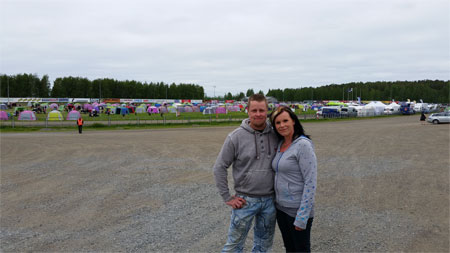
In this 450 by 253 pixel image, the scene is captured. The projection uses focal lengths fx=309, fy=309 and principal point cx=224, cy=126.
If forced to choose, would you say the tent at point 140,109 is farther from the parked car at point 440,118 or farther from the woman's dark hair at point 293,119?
the woman's dark hair at point 293,119

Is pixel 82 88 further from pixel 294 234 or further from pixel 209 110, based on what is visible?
pixel 294 234

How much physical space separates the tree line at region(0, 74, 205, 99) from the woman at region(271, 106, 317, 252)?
114415mm

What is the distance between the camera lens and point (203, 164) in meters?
11.3

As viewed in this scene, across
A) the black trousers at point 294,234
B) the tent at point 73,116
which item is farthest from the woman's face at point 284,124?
the tent at point 73,116

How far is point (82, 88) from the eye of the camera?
402 feet

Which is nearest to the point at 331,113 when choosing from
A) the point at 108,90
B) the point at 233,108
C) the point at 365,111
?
the point at 365,111

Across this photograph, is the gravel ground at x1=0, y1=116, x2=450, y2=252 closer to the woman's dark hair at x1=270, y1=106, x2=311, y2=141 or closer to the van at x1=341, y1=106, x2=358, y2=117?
A: the woman's dark hair at x1=270, y1=106, x2=311, y2=141

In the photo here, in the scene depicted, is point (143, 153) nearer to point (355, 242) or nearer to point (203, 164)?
point (203, 164)

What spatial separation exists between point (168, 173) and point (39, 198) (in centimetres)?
363

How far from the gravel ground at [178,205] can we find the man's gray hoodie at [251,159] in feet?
6.28

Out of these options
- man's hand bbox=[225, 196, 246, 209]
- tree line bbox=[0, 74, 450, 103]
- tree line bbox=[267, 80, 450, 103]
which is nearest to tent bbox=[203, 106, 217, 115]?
man's hand bbox=[225, 196, 246, 209]

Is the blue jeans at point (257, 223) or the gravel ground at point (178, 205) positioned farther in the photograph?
the gravel ground at point (178, 205)

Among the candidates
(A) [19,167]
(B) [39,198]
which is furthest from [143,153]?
(B) [39,198]

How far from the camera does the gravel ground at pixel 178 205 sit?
485cm
